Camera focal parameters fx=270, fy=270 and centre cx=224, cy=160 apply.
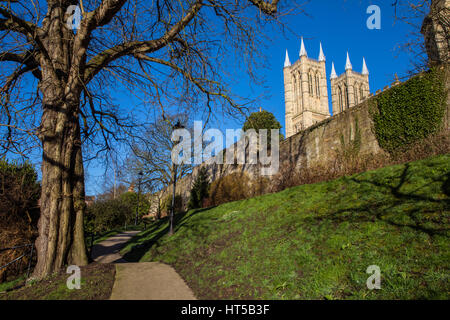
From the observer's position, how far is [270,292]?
4.44 meters

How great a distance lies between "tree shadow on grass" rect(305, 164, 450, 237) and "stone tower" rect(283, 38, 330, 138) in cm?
5971

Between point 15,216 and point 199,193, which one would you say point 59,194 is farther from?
point 199,193

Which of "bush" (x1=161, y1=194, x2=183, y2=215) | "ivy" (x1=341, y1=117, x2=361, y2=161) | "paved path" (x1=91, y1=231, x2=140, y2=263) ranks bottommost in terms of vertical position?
"paved path" (x1=91, y1=231, x2=140, y2=263)

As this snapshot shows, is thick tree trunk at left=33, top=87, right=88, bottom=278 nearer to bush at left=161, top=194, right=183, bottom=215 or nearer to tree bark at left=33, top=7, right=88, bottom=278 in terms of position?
tree bark at left=33, top=7, right=88, bottom=278

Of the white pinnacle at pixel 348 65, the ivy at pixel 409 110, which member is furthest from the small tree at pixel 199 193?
the white pinnacle at pixel 348 65

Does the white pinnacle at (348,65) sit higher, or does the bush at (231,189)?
the white pinnacle at (348,65)

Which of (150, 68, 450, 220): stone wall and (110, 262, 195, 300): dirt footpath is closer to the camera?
(110, 262, 195, 300): dirt footpath

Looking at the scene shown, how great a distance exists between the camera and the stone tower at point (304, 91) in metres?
64.4

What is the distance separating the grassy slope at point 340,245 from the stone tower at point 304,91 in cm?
5876

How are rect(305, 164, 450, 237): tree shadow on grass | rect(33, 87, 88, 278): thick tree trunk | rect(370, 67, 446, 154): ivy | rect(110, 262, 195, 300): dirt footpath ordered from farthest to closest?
rect(370, 67, 446, 154): ivy → rect(33, 87, 88, 278): thick tree trunk → rect(110, 262, 195, 300): dirt footpath → rect(305, 164, 450, 237): tree shadow on grass

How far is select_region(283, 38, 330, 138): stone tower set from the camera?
211ft

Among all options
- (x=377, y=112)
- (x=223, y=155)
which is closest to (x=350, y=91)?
(x=223, y=155)

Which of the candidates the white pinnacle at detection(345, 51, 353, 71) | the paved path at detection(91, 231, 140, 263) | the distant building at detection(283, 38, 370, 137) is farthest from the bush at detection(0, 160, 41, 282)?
the white pinnacle at detection(345, 51, 353, 71)

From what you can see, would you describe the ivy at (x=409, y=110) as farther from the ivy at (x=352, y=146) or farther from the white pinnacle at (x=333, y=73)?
the white pinnacle at (x=333, y=73)
